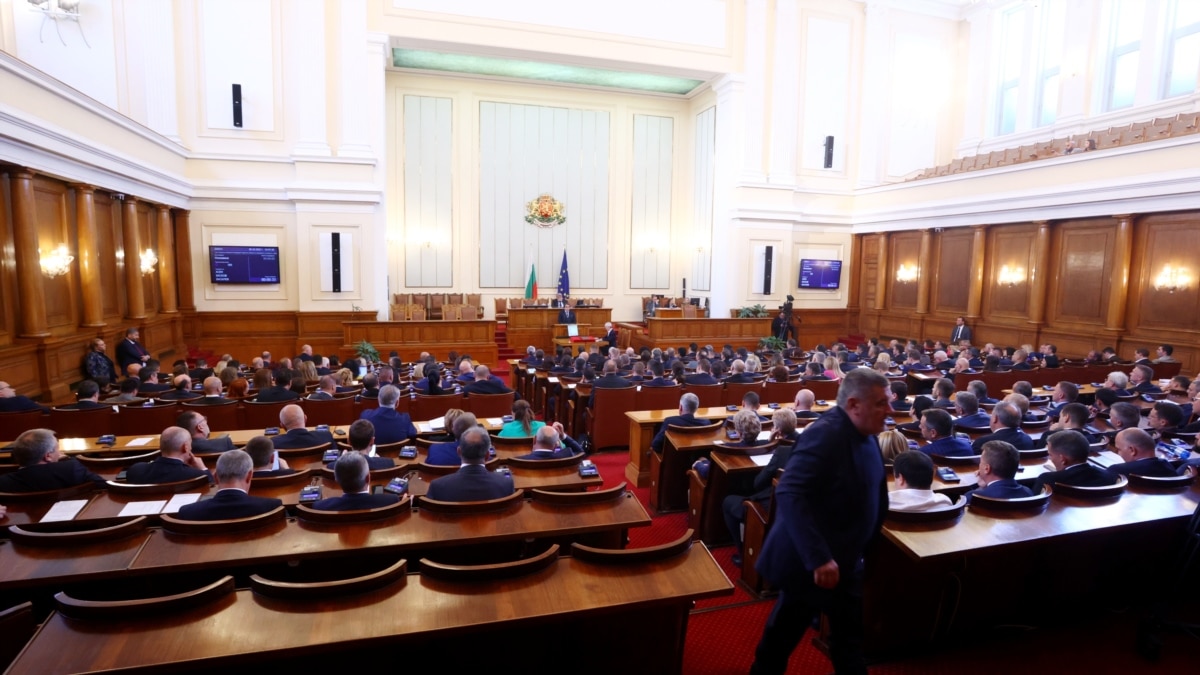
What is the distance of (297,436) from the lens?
4.66 metres

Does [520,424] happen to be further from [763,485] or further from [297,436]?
[763,485]

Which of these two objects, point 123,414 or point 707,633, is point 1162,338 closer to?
point 707,633

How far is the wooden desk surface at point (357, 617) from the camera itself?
2031 mm

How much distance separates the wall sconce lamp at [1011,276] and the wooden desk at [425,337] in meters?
10.8

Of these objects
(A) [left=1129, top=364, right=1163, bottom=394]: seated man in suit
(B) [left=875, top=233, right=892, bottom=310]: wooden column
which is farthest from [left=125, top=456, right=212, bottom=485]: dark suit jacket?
(B) [left=875, top=233, right=892, bottom=310]: wooden column

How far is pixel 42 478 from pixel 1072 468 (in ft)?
19.6

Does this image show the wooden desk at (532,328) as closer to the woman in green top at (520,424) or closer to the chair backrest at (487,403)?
the chair backrest at (487,403)

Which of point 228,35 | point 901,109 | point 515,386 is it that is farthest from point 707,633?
point 901,109

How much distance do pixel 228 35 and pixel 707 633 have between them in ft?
48.1

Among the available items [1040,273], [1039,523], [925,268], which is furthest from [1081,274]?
[1039,523]

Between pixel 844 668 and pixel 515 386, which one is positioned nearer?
pixel 844 668

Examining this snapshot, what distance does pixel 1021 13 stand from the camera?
1578 cm

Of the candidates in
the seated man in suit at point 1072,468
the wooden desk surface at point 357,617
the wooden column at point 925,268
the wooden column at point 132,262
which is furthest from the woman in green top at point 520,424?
the wooden column at point 925,268

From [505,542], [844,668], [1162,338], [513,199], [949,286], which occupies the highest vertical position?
[513,199]
